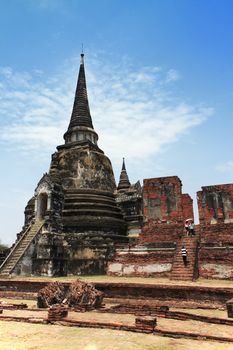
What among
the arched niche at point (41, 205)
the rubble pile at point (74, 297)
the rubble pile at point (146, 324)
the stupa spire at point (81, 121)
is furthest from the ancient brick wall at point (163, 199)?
the rubble pile at point (146, 324)

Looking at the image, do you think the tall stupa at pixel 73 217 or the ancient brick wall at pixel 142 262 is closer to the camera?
the ancient brick wall at pixel 142 262

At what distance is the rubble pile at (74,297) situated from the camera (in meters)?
9.25

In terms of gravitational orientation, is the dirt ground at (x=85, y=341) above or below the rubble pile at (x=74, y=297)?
below

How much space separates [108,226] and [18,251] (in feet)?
17.4

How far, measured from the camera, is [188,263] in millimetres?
13141

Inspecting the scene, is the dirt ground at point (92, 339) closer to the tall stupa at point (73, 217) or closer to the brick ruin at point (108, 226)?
the brick ruin at point (108, 226)

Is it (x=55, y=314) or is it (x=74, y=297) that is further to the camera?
(x=74, y=297)

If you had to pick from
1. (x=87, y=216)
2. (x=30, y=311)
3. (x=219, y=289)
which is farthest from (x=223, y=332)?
(x=87, y=216)

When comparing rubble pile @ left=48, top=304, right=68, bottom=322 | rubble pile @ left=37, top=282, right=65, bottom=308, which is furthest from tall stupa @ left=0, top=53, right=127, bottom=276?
rubble pile @ left=48, top=304, right=68, bottom=322

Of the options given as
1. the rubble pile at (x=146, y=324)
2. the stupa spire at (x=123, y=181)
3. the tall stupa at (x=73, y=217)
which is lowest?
the rubble pile at (x=146, y=324)

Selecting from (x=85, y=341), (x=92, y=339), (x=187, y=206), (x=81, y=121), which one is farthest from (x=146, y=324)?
(x=81, y=121)

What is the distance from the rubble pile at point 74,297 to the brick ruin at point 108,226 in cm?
437

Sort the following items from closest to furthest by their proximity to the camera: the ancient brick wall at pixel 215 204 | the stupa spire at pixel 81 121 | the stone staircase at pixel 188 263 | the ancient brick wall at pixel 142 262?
1. the stone staircase at pixel 188 263
2. the ancient brick wall at pixel 142 262
3. the ancient brick wall at pixel 215 204
4. the stupa spire at pixel 81 121

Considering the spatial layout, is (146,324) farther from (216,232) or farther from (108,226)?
(108,226)
